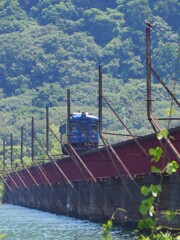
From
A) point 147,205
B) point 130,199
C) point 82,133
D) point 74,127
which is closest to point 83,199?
point 82,133

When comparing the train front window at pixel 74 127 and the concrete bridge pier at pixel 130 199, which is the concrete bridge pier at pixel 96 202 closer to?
the concrete bridge pier at pixel 130 199

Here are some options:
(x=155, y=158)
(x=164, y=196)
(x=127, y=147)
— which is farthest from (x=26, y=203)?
(x=155, y=158)

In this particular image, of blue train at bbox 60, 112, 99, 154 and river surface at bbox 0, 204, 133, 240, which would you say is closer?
river surface at bbox 0, 204, 133, 240

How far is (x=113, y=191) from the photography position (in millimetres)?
60812

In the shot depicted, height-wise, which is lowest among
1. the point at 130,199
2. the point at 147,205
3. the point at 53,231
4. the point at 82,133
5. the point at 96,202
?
the point at 147,205

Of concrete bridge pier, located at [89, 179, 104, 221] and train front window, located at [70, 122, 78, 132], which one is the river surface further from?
train front window, located at [70, 122, 78, 132]

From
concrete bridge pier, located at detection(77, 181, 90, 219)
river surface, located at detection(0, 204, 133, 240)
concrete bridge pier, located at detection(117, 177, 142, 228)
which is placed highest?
concrete bridge pier, located at detection(77, 181, 90, 219)

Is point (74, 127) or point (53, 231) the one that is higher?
point (74, 127)

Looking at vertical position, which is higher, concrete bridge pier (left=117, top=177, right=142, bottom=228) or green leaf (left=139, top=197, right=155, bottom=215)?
concrete bridge pier (left=117, top=177, right=142, bottom=228)

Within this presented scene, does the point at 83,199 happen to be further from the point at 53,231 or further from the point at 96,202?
the point at 53,231

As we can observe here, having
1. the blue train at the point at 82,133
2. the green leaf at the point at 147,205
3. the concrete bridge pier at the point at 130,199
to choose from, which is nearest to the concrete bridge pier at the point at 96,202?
the concrete bridge pier at the point at 130,199

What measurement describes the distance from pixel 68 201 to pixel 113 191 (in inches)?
669

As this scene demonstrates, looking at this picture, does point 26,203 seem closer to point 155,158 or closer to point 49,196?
point 49,196

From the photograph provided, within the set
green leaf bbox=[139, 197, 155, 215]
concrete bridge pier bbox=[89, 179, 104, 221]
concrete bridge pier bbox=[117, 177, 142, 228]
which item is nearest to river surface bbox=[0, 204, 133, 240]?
concrete bridge pier bbox=[117, 177, 142, 228]
